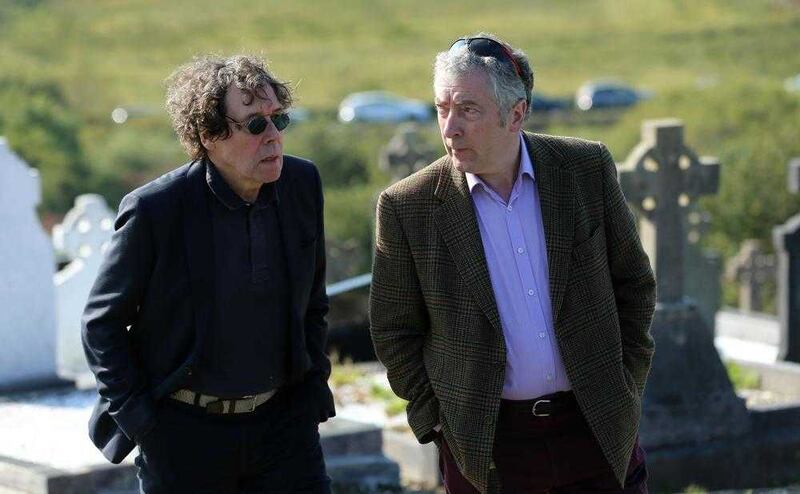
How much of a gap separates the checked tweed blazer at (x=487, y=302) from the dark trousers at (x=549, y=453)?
0.05m

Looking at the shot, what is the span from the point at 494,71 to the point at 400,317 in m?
0.75

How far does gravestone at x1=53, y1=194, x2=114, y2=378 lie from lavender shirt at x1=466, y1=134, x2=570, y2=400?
695cm

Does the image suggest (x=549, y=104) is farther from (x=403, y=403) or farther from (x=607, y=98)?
(x=403, y=403)

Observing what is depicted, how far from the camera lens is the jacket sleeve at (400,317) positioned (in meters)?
4.53

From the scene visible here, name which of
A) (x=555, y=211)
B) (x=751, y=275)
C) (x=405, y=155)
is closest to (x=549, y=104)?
(x=751, y=275)

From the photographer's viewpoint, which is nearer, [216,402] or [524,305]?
[524,305]

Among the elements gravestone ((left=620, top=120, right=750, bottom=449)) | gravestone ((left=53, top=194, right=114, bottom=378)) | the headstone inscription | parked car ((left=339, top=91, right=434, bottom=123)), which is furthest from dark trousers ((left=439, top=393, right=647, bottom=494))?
parked car ((left=339, top=91, right=434, bottom=123))

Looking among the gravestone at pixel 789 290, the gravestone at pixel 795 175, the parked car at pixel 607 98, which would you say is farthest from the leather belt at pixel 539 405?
the parked car at pixel 607 98

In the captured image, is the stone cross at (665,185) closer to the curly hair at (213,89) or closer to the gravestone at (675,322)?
the gravestone at (675,322)

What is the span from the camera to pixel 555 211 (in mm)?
4469

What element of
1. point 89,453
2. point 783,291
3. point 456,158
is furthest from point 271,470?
point 783,291

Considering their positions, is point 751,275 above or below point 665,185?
below

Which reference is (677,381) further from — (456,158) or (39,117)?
(39,117)

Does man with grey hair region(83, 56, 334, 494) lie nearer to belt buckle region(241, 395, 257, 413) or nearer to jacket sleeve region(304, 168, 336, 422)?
belt buckle region(241, 395, 257, 413)
